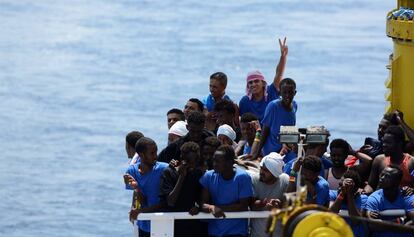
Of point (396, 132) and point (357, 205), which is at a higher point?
point (396, 132)

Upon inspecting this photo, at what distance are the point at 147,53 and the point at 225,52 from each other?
10.6 feet

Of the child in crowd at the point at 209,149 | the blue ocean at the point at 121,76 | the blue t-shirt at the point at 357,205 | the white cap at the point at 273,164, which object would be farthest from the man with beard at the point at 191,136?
the blue ocean at the point at 121,76

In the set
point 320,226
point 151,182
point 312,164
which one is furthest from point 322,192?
point 320,226

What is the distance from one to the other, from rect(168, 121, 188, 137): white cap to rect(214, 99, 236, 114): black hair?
744 mm

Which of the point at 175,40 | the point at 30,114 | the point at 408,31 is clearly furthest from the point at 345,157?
the point at 175,40

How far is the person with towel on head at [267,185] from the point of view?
13398 millimetres

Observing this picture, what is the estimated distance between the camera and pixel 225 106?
16.3 meters

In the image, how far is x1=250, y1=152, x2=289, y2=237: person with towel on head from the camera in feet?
44.0

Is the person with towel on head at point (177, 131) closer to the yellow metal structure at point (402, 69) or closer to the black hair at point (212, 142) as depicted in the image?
the black hair at point (212, 142)

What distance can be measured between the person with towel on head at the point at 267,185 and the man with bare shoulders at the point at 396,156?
923 mm

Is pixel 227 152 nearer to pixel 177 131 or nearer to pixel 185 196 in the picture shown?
pixel 185 196

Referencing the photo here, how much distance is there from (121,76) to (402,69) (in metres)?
35.2

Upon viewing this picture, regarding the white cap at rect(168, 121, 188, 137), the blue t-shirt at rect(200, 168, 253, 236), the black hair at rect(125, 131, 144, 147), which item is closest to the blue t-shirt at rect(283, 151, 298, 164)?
the white cap at rect(168, 121, 188, 137)

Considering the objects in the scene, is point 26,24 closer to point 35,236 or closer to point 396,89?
point 35,236
